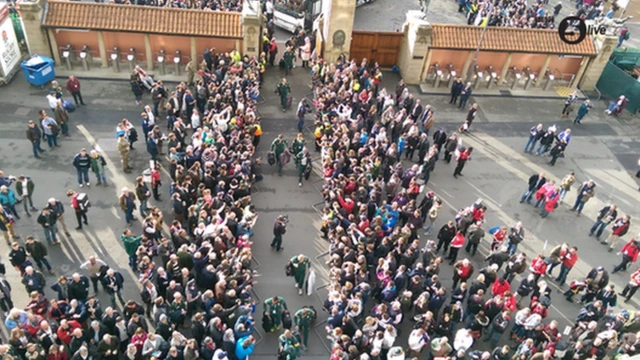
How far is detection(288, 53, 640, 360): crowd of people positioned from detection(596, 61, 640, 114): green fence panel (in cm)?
750

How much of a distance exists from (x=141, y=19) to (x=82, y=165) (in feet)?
30.7

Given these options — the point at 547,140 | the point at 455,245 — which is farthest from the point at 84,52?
the point at 547,140

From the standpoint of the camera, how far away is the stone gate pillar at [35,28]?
2334 cm

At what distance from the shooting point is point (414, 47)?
26141 millimetres

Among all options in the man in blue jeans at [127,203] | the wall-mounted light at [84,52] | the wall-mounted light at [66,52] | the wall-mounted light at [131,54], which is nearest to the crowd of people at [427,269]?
the man in blue jeans at [127,203]

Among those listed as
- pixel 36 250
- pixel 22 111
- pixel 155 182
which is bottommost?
pixel 22 111

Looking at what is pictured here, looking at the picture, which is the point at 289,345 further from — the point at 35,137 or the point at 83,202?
the point at 35,137

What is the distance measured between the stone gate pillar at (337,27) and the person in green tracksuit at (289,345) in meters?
16.5

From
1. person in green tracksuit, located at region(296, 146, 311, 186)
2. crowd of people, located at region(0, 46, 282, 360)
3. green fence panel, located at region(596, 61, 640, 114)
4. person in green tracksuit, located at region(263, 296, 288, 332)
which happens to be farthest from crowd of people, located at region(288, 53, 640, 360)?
green fence panel, located at region(596, 61, 640, 114)

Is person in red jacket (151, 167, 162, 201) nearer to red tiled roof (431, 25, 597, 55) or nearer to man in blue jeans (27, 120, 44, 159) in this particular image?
man in blue jeans (27, 120, 44, 159)

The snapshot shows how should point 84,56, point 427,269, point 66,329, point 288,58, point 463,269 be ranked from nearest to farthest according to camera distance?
point 66,329, point 427,269, point 463,269, point 84,56, point 288,58

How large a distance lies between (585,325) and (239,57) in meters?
17.2

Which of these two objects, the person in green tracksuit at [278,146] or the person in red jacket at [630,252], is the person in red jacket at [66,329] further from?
the person in red jacket at [630,252]

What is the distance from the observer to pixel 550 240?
1938 centimetres
